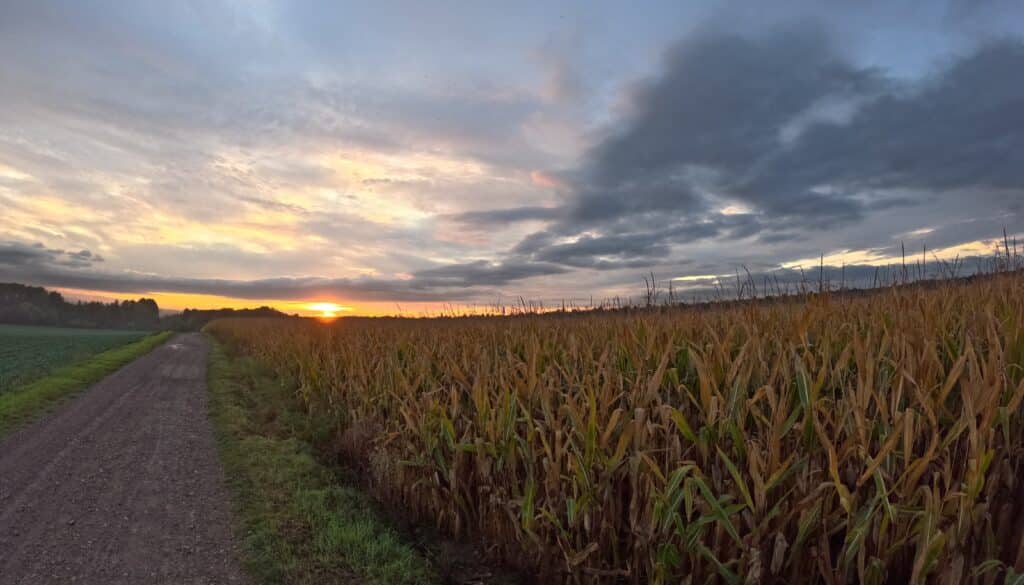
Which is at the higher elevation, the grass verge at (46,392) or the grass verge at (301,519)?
the grass verge at (46,392)

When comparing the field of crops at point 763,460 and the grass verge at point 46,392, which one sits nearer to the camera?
the field of crops at point 763,460

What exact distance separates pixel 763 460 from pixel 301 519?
4907 millimetres

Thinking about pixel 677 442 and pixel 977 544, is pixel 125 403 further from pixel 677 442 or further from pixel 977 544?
pixel 977 544

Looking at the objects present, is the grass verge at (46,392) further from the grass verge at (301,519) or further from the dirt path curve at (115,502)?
the grass verge at (301,519)

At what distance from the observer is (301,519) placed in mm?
5754

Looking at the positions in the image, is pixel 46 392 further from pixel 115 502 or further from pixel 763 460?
pixel 763 460

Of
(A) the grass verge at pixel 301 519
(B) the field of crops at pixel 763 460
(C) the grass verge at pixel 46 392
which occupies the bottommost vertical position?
(A) the grass verge at pixel 301 519

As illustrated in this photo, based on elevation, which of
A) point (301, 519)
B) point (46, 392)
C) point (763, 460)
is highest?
point (763, 460)

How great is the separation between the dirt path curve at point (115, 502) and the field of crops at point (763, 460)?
224 centimetres

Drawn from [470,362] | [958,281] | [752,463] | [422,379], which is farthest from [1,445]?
[958,281]

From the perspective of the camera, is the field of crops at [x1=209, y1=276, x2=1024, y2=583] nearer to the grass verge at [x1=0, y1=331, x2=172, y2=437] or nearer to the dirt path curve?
the dirt path curve

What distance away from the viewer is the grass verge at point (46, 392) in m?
10.9

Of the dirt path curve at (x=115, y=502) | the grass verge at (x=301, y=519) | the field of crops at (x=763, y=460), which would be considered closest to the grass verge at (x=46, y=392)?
the dirt path curve at (x=115, y=502)

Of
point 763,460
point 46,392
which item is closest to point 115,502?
point 763,460
